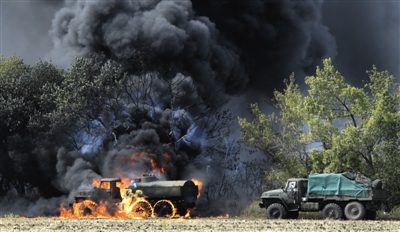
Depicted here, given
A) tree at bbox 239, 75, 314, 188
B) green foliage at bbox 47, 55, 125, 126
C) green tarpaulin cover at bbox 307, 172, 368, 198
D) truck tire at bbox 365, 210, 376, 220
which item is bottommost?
truck tire at bbox 365, 210, 376, 220

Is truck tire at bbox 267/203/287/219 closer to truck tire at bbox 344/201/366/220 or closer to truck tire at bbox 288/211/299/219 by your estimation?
truck tire at bbox 288/211/299/219

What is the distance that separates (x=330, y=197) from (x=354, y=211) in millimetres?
1439

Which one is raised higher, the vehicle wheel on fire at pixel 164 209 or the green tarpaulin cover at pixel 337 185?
the green tarpaulin cover at pixel 337 185

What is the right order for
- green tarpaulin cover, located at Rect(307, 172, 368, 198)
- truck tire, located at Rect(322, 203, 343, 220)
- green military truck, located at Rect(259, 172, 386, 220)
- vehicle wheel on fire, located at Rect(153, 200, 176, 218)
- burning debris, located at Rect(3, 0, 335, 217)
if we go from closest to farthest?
green military truck, located at Rect(259, 172, 386, 220), green tarpaulin cover, located at Rect(307, 172, 368, 198), truck tire, located at Rect(322, 203, 343, 220), vehicle wheel on fire, located at Rect(153, 200, 176, 218), burning debris, located at Rect(3, 0, 335, 217)

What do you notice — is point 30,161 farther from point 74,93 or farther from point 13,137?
point 74,93

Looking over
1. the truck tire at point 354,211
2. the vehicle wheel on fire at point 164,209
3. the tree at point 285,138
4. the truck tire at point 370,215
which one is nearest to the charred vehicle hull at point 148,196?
the vehicle wheel on fire at point 164,209

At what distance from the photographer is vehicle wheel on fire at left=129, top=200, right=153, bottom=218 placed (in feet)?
117

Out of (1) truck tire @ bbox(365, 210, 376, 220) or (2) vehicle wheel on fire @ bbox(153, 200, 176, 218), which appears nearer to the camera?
(1) truck tire @ bbox(365, 210, 376, 220)

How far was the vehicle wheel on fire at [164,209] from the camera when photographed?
35344mm

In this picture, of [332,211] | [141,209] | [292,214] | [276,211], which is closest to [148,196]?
[141,209]

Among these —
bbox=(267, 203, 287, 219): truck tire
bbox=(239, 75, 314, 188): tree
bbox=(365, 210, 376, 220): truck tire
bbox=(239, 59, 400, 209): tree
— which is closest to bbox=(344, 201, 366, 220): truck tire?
bbox=(365, 210, 376, 220): truck tire

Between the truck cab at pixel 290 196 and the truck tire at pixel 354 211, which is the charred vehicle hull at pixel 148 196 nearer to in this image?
the truck cab at pixel 290 196

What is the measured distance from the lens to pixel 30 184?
164 ft

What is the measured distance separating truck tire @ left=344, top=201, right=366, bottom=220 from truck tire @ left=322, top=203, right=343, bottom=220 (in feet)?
0.99
